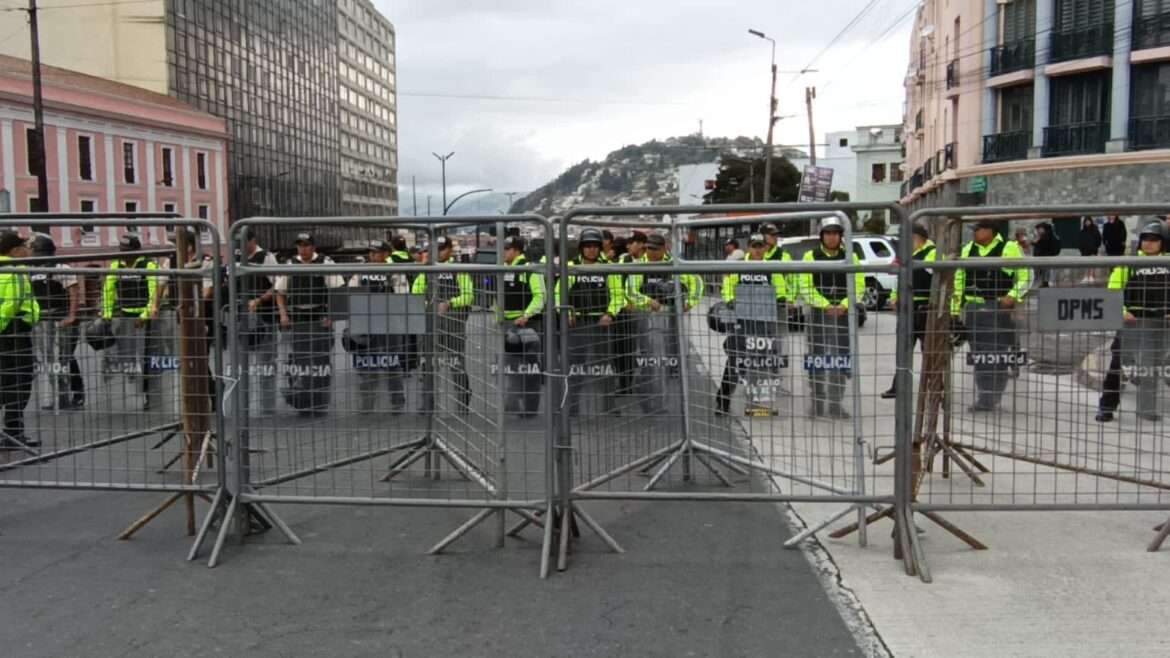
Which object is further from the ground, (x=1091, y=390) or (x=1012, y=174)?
(x=1012, y=174)

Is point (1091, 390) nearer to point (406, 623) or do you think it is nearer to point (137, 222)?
point (406, 623)

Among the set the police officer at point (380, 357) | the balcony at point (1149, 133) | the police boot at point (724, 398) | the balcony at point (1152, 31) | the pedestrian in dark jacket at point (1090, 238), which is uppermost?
the balcony at point (1152, 31)

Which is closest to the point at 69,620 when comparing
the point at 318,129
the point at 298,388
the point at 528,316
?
the point at 298,388

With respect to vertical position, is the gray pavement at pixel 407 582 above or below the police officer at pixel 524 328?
below

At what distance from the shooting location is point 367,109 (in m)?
135

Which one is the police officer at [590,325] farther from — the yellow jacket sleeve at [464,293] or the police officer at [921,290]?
the police officer at [921,290]

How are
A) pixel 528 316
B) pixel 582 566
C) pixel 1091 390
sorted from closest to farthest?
pixel 582 566
pixel 1091 390
pixel 528 316

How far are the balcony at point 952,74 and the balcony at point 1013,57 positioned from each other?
4075mm

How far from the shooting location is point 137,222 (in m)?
5.91

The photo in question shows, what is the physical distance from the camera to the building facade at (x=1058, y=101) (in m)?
31.6

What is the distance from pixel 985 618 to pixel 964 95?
131 feet

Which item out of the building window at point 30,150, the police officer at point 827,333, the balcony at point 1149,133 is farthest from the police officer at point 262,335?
the building window at point 30,150

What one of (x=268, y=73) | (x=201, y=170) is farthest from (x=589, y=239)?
(x=268, y=73)

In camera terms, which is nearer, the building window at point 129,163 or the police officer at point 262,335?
the police officer at point 262,335
